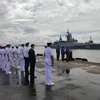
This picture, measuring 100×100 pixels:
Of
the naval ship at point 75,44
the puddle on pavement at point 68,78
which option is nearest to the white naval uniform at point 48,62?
the puddle on pavement at point 68,78

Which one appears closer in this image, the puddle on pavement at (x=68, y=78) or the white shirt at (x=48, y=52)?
the white shirt at (x=48, y=52)

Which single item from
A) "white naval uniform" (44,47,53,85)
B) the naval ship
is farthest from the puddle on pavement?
the naval ship

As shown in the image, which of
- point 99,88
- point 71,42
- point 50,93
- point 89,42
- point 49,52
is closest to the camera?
point 50,93

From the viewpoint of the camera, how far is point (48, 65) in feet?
30.4

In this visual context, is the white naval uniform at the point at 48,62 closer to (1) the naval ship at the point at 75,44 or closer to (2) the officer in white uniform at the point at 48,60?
(2) the officer in white uniform at the point at 48,60

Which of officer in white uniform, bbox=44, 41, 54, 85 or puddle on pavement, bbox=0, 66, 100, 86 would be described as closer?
officer in white uniform, bbox=44, 41, 54, 85

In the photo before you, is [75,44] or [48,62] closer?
[48,62]

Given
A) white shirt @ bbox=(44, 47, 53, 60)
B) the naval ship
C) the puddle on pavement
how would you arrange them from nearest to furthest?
white shirt @ bbox=(44, 47, 53, 60) < the puddle on pavement < the naval ship

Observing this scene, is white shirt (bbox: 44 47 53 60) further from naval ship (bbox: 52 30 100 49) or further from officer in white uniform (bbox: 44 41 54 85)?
naval ship (bbox: 52 30 100 49)

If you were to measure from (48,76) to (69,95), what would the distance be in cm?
222

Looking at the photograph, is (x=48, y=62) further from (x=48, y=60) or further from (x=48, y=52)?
(x=48, y=52)

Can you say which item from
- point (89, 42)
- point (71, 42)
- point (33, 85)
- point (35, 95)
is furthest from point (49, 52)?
point (89, 42)

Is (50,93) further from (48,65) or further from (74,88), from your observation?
(48,65)

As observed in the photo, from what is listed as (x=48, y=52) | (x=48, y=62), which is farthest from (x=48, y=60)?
(x=48, y=52)
